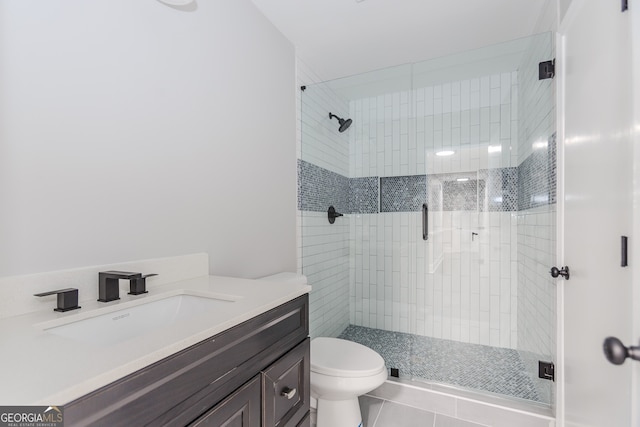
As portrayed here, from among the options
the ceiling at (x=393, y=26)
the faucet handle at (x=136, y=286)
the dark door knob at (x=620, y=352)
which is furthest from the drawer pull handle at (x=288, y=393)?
the ceiling at (x=393, y=26)

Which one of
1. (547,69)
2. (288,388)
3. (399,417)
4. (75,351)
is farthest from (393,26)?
(399,417)

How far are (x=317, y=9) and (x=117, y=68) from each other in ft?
3.97

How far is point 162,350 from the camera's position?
0.59 metres

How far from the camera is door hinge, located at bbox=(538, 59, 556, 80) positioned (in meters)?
1.58

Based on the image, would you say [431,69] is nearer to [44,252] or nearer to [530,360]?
[530,360]

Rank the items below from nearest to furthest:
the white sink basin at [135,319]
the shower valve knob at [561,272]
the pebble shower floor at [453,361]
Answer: the white sink basin at [135,319] → the shower valve knob at [561,272] → the pebble shower floor at [453,361]

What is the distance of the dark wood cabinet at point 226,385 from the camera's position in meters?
0.52

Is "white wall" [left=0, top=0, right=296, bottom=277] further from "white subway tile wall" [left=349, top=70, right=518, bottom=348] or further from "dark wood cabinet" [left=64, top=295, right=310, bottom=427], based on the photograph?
Answer: "white subway tile wall" [left=349, top=70, right=518, bottom=348]

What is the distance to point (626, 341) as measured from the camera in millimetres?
839

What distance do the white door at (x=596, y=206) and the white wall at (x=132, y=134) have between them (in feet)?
4.85

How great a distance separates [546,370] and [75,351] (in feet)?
7.02

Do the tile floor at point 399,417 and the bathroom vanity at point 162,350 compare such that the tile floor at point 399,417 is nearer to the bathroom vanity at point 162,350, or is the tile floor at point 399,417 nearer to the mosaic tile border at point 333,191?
the bathroom vanity at point 162,350

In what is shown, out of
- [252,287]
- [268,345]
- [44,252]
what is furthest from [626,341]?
[44,252]

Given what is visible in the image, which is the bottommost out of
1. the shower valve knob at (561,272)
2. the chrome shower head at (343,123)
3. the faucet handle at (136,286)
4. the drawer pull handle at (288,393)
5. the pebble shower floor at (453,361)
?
the pebble shower floor at (453,361)
